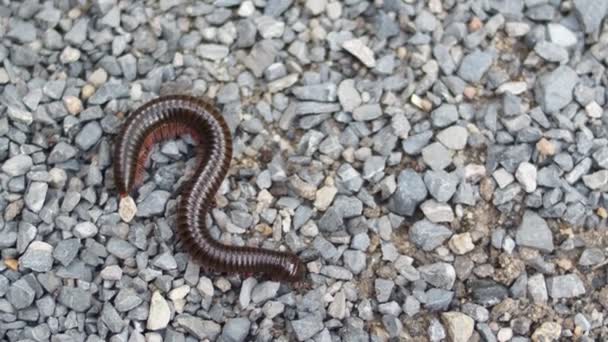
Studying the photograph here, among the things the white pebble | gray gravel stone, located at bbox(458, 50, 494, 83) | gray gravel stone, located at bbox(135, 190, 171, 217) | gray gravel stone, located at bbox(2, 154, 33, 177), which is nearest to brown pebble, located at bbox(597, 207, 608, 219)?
gray gravel stone, located at bbox(458, 50, 494, 83)

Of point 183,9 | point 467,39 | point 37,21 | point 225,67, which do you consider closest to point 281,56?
point 225,67

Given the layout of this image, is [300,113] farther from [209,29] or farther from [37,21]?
[37,21]

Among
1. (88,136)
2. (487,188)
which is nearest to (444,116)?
(487,188)

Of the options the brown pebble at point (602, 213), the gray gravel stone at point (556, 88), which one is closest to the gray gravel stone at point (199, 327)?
the brown pebble at point (602, 213)

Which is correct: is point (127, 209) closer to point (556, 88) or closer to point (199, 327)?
point (199, 327)

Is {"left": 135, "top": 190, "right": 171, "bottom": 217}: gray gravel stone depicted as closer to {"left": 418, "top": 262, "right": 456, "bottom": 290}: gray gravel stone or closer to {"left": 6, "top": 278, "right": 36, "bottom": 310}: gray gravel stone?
{"left": 6, "top": 278, "right": 36, "bottom": 310}: gray gravel stone

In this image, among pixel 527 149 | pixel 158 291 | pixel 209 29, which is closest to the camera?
pixel 158 291

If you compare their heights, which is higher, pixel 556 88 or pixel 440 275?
pixel 556 88

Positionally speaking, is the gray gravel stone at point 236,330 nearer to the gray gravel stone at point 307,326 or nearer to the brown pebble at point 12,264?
the gray gravel stone at point 307,326
